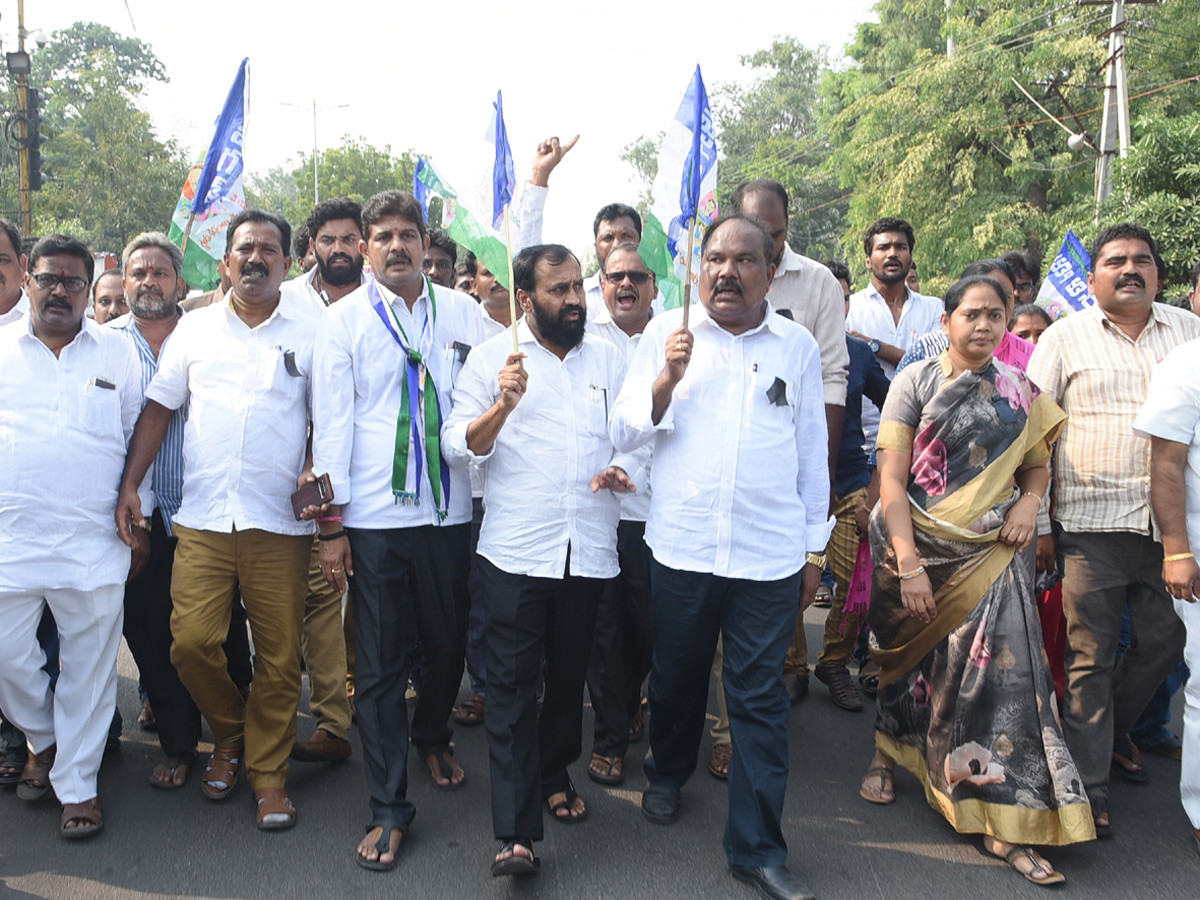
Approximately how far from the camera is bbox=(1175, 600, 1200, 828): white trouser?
378 cm

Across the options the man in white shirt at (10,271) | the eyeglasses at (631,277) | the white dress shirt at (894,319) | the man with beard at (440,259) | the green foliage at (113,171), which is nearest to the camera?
the man in white shirt at (10,271)

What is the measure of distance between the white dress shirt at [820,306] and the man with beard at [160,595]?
106 inches

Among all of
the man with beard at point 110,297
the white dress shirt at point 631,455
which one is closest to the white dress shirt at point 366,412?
the white dress shirt at point 631,455

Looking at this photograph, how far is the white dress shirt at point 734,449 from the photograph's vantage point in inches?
140

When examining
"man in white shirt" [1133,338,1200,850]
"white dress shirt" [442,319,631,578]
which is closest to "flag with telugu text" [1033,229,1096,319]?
"man in white shirt" [1133,338,1200,850]

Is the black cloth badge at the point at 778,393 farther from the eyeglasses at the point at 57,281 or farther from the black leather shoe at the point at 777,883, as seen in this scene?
the eyeglasses at the point at 57,281

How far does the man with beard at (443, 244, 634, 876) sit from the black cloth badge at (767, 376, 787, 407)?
585mm

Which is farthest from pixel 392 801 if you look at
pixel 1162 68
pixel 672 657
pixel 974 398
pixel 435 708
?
pixel 1162 68

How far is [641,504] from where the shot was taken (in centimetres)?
445

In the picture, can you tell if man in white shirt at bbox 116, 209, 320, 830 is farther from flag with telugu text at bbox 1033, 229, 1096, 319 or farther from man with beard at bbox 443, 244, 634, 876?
flag with telugu text at bbox 1033, 229, 1096, 319

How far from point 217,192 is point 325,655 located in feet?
7.24

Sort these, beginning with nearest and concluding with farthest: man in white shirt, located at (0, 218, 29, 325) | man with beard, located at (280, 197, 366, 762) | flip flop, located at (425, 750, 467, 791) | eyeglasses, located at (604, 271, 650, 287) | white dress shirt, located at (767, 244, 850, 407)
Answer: flip flop, located at (425, 750, 467, 791) < man in white shirt, located at (0, 218, 29, 325) < man with beard, located at (280, 197, 366, 762) < white dress shirt, located at (767, 244, 850, 407) < eyeglasses, located at (604, 271, 650, 287)

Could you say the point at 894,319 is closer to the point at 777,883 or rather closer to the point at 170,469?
the point at 777,883

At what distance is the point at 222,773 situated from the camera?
4117 millimetres
